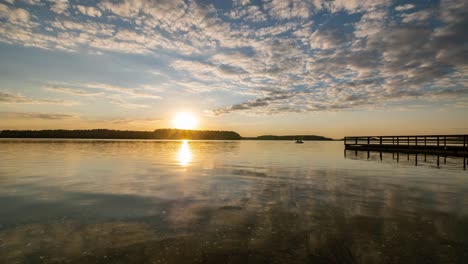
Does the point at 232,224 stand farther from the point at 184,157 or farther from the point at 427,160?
the point at 427,160

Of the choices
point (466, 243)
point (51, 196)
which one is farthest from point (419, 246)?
point (51, 196)

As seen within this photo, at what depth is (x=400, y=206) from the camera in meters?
9.77

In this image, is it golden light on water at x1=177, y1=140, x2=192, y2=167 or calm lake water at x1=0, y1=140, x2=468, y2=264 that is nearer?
calm lake water at x1=0, y1=140, x2=468, y2=264

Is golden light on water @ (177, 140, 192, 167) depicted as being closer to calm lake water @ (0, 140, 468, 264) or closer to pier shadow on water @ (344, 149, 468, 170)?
calm lake water @ (0, 140, 468, 264)

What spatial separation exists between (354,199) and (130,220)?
342 inches

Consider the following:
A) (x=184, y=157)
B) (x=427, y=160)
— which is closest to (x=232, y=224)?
(x=184, y=157)

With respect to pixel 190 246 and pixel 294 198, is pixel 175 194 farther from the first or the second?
pixel 190 246

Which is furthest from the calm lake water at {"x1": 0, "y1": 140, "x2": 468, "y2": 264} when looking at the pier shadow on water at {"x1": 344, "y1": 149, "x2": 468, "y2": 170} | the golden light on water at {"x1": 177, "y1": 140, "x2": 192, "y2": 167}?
the pier shadow on water at {"x1": 344, "y1": 149, "x2": 468, "y2": 170}

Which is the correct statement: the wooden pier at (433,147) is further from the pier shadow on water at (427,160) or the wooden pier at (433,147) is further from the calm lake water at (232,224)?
the calm lake water at (232,224)

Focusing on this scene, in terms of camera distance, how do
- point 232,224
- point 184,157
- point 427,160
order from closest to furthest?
1. point 232,224
2. point 427,160
3. point 184,157

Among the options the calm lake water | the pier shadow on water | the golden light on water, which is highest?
the pier shadow on water

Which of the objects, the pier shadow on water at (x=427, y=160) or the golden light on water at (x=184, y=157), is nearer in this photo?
the pier shadow on water at (x=427, y=160)

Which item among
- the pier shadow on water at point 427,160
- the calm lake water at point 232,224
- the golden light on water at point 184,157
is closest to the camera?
the calm lake water at point 232,224

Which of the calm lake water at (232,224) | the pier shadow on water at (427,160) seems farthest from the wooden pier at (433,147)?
the calm lake water at (232,224)
